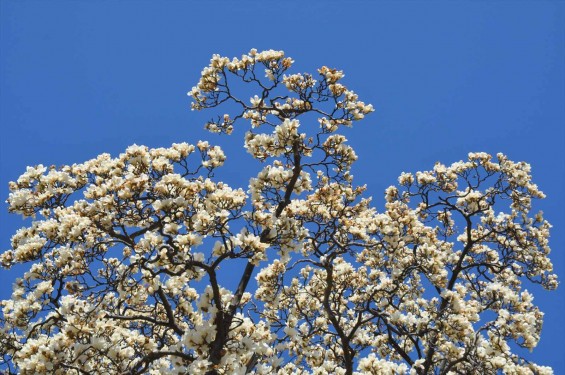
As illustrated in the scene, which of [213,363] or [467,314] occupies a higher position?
[467,314]

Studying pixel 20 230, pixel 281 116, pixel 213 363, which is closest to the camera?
pixel 213 363

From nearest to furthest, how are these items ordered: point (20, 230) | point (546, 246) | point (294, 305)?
point (20, 230), point (294, 305), point (546, 246)

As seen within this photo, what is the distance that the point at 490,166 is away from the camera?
1430cm

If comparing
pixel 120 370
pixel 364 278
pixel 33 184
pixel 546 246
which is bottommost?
pixel 120 370

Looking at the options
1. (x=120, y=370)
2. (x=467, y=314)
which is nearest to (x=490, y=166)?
(x=467, y=314)

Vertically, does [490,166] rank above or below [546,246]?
above

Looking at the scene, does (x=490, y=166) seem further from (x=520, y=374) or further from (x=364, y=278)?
(x=520, y=374)

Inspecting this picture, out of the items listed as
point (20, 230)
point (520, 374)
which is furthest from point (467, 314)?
point (20, 230)

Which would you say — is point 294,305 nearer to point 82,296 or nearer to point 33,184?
point 82,296

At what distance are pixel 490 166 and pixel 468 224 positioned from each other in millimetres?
1918

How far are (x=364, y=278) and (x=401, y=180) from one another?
325cm

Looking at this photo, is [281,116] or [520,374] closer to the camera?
[520,374]

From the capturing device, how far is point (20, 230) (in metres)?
8.14

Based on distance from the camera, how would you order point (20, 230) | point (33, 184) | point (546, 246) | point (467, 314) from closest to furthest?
point (20, 230)
point (33, 184)
point (467, 314)
point (546, 246)
